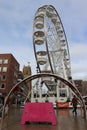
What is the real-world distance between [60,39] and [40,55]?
352 inches

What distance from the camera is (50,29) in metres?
50.4

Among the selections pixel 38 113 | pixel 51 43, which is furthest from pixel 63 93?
pixel 38 113

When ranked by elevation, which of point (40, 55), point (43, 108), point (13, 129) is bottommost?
point (13, 129)

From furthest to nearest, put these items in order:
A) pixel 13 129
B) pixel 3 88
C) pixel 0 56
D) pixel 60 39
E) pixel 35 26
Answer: pixel 0 56 < pixel 3 88 < pixel 60 39 < pixel 35 26 < pixel 13 129

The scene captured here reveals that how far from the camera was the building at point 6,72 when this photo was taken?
70625mm

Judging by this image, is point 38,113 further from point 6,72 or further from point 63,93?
point 6,72

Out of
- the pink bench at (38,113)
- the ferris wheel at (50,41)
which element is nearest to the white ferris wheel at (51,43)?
the ferris wheel at (50,41)

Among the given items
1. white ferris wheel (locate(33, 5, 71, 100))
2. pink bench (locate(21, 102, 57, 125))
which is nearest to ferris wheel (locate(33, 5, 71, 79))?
white ferris wheel (locate(33, 5, 71, 100))

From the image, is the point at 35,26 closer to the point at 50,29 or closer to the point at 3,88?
the point at 50,29

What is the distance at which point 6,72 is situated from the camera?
241 ft

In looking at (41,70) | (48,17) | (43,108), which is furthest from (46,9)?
(43,108)

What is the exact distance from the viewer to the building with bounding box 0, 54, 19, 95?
7062cm

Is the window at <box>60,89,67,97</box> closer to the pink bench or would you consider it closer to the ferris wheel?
the ferris wheel

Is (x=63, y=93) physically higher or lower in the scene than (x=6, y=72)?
lower
